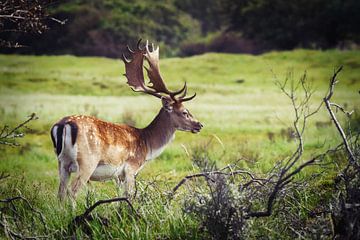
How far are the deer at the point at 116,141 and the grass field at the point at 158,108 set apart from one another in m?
0.31

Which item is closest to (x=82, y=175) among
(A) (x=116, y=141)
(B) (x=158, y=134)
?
(A) (x=116, y=141)

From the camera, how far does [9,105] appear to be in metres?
23.2

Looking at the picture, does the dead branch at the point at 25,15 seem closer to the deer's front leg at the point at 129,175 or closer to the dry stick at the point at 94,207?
the dry stick at the point at 94,207

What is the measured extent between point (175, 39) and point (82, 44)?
7.65 m

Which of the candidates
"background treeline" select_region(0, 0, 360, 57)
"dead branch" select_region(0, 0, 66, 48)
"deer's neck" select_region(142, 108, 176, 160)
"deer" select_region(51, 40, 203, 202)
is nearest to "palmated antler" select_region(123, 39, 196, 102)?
"deer" select_region(51, 40, 203, 202)

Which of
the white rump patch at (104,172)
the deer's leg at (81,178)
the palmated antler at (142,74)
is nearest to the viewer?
the deer's leg at (81,178)

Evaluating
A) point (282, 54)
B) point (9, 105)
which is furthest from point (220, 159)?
point (282, 54)

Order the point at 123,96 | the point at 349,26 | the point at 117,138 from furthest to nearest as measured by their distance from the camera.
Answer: the point at 349,26
the point at 123,96
the point at 117,138

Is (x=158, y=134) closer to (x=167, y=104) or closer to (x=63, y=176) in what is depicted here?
(x=167, y=104)

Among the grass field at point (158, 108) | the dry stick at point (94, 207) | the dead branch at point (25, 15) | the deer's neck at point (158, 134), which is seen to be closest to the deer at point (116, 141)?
the deer's neck at point (158, 134)

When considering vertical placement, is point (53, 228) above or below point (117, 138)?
below

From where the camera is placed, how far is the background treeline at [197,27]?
151ft

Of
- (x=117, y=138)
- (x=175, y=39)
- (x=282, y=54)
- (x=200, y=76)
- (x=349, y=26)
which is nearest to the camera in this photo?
(x=117, y=138)

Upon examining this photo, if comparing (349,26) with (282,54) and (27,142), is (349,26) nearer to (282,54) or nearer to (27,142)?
(282,54)
